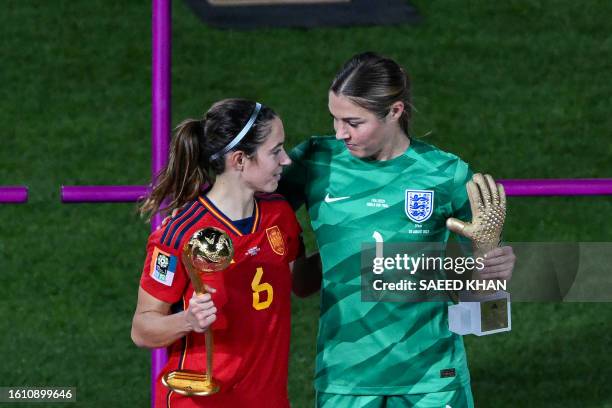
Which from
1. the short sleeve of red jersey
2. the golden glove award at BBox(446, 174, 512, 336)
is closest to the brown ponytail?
the short sleeve of red jersey

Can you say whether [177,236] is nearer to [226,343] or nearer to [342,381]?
[226,343]

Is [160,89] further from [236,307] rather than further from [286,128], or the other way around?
[286,128]

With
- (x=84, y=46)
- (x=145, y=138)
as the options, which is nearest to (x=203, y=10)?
(x=84, y=46)

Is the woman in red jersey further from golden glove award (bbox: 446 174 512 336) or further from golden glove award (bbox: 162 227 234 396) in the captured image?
golden glove award (bbox: 446 174 512 336)

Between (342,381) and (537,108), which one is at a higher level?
(342,381)

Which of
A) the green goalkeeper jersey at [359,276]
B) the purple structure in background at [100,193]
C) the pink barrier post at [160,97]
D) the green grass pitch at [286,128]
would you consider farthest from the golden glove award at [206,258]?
the green grass pitch at [286,128]

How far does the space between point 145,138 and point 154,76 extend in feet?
17.8

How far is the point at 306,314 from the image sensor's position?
10.5 metres

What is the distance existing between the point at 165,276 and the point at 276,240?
49 cm

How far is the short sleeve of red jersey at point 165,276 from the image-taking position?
5.82 m

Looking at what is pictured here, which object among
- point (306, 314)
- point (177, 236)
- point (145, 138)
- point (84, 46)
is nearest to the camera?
point (177, 236)

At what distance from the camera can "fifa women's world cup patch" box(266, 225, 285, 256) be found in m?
6.05

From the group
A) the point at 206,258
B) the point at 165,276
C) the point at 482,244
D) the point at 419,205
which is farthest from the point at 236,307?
the point at 482,244

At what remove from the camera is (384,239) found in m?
6.11
